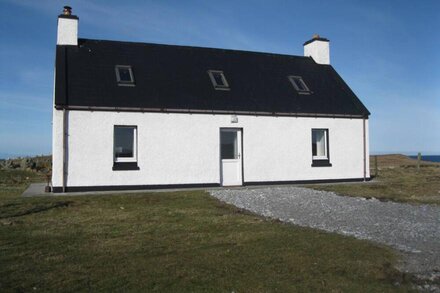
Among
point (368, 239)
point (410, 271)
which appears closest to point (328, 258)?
point (410, 271)

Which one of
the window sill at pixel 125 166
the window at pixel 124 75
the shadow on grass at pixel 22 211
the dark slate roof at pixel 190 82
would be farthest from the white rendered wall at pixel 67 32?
the shadow on grass at pixel 22 211

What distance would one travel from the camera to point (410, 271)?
6.25m

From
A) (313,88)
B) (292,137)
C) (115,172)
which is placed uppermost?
(313,88)

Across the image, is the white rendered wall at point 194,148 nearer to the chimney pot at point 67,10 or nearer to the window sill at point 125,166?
the window sill at point 125,166

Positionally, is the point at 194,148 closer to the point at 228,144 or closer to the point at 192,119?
the point at 192,119

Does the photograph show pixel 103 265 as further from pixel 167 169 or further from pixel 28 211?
pixel 167 169

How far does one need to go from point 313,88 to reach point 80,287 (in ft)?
60.4

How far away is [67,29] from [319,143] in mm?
12709

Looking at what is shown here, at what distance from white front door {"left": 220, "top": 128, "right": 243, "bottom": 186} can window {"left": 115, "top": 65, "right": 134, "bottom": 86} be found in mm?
4436

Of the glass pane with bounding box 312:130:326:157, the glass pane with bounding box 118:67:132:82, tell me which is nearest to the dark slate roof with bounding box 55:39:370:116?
the glass pane with bounding box 118:67:132:82

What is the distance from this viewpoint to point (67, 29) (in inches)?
778

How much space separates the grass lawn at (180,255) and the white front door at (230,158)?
7.72 meters

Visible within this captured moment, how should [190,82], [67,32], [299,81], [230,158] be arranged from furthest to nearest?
[299,81] → [190,82] → [67,32] → [230,158]

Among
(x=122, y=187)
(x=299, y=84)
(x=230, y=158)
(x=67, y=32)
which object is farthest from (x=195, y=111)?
(x=67, y=32)
